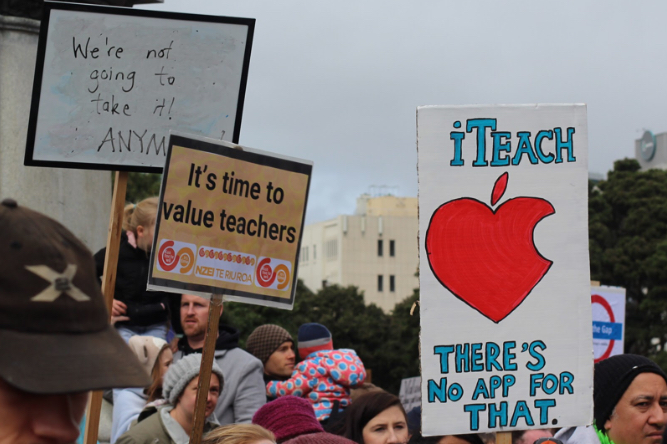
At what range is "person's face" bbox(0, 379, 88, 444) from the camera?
1.23m

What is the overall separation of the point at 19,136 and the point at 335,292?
161 feet

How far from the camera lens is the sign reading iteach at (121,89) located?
377cm

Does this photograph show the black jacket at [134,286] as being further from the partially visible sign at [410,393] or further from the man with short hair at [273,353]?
the partially visible sign at [410,393]

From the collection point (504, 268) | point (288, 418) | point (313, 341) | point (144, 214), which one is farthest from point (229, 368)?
point (504, 268)

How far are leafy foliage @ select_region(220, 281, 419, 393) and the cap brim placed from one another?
3944 cm

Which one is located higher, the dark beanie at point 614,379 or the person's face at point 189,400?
the dark beanie at point 614,379

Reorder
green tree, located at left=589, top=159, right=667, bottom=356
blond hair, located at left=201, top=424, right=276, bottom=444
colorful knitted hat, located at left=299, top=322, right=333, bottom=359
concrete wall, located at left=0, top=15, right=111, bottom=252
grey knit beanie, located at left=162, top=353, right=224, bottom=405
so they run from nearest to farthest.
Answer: blond hair, located at left=201, top=424, right=276, bottom=444
grey knit beanie, located at left=162, top=353, right=224, bottom=405
concrete wall, located at left=0, top=15, right=111, bottom=252
colorful knitted hat, located at left=299, top=322, right=333, bottom=359
green tree, located at left=589, top=159, right=667, bottom=356

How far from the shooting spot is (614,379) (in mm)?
4160

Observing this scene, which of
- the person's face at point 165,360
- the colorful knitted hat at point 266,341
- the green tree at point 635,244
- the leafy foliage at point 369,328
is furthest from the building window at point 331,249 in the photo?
the person's face at point 165,360

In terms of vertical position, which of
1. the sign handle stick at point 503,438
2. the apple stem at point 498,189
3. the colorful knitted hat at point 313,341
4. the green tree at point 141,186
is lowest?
the sign handle stick at point 503,438

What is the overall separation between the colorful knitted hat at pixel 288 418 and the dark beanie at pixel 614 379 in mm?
1236

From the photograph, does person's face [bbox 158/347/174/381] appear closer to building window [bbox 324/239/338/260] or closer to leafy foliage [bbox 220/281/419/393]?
leafy foliage [bbox 220/281/419/393]

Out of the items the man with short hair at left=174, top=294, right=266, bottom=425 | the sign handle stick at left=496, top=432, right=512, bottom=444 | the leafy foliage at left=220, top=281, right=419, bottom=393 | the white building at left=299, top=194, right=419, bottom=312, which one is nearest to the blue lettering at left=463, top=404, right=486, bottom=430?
the sign handle stick at left=496, top=432, right=512, bottom=444

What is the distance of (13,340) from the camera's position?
1.19m
